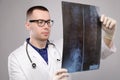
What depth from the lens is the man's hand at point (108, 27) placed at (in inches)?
48.1

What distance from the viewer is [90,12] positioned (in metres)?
1.17

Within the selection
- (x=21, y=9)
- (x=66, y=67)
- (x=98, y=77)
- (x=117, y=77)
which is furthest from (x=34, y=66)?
(x=117, y=77)

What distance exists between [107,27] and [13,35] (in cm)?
99

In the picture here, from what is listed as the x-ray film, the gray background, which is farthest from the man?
the gray background

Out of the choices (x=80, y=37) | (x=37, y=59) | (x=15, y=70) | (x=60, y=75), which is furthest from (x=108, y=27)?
(x=15, y=70)

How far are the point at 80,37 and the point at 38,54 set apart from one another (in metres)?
0.46

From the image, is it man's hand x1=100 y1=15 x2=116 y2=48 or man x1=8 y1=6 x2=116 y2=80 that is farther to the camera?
man x1=8 y1=6 x2=116 y2=80

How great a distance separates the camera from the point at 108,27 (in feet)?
4.28

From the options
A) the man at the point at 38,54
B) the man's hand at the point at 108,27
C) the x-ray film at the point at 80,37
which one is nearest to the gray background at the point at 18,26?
the man at the point at 38,54

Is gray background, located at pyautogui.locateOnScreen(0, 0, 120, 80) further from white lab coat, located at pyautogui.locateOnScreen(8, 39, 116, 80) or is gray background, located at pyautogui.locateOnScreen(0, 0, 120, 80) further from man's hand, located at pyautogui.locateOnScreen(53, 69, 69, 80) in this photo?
man's hand, located at pyautogui.locateOnScreen(53, 69, 69, 80)

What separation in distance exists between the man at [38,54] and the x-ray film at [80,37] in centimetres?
14

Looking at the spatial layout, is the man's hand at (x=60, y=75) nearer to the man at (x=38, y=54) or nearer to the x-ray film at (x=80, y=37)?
the x-ray film at (x=80, y=37)

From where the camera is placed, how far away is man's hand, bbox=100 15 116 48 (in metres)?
1.22

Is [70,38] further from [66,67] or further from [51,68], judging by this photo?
[51,68]
